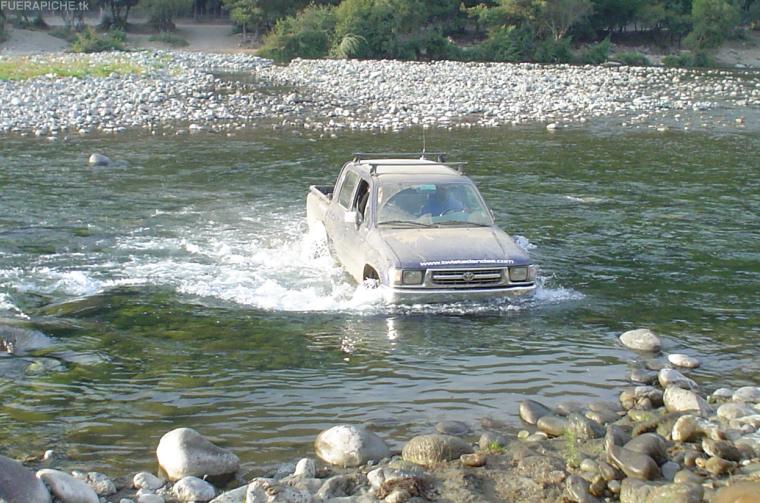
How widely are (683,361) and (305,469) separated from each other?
4.33m

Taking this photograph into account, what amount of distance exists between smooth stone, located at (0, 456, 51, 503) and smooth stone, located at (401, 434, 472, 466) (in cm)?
251

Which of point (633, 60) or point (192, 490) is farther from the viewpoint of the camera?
point (633, 60)

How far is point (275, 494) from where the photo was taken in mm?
6438

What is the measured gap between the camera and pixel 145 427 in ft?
26.3

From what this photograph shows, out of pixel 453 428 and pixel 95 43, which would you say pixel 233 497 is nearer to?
pixel 453 428

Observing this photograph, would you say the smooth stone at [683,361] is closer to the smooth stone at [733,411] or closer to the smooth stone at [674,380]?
the smooth stone at [674,380]

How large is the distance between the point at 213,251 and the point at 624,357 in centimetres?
690

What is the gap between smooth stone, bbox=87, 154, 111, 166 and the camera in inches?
903

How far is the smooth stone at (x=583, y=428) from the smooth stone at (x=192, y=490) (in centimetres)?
278

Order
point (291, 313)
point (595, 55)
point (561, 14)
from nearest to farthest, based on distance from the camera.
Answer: point (291, 313), point (595, 55), point (561, 14)

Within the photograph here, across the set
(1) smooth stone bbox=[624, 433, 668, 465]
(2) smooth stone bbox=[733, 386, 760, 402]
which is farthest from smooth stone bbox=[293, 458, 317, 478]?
(2) smooth stone bbox=[733, 386, 760, 402]

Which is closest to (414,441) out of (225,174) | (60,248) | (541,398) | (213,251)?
(541,398)

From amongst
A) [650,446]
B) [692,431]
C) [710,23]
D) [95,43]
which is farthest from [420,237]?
[710,23]

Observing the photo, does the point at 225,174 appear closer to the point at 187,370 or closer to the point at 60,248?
the point at 60,248
